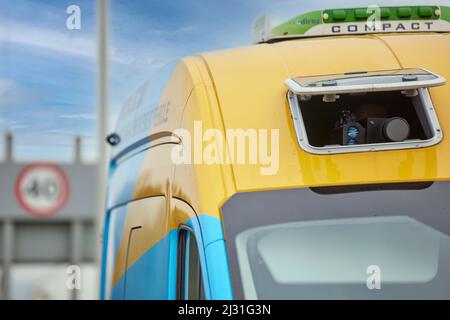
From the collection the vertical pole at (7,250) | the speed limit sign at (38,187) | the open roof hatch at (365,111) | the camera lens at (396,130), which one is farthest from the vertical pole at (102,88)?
the vertical pole at (7,250)

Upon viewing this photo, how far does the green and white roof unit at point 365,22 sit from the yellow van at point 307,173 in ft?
0.84

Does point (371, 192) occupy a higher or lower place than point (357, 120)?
lower

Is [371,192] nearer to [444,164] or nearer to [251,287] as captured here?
[444,164]

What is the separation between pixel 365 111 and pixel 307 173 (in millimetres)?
552

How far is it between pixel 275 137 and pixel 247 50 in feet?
2.56

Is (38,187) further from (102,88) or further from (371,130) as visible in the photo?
(371,130)

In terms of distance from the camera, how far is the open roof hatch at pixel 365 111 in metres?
4.34

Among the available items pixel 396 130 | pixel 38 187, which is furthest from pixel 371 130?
pixel 38 187

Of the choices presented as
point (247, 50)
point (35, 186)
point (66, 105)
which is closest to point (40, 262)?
point (35, 186)

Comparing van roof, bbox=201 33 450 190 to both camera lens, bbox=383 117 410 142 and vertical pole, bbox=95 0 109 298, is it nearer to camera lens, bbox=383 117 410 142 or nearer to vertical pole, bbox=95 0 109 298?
camera lens, bbox=383 117 410 142

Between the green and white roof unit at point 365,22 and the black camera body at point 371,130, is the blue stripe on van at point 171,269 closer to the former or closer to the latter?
the black camera body at point 371,130

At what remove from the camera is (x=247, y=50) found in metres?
4.99

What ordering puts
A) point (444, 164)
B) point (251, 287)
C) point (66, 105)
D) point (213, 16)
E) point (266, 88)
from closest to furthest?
point (251, 287)
point (444, 164)
point (266, 88)
point (213, 16)
point (66, 105)

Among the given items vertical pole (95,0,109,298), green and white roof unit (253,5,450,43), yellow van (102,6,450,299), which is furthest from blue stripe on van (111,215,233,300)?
green and white roof unit (253,5,450,43)
